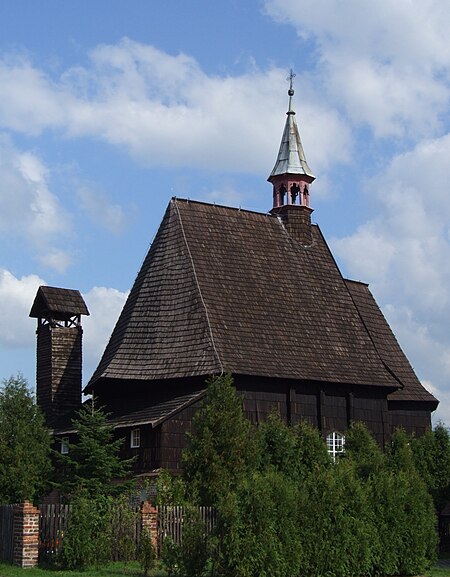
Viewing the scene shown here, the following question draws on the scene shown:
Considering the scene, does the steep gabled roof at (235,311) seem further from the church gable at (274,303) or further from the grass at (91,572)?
the grass at (91,572)

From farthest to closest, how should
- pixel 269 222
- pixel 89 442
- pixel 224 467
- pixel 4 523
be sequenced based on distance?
1. pixel 269 222
2. pixel 89 442
3. pixel 224 467
4. pixel 4 523

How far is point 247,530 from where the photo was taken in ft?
66.8

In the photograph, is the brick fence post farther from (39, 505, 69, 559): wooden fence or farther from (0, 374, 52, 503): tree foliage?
(0, 374, 52, 503): tree foliage

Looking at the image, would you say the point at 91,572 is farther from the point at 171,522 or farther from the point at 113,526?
the point at 171,522

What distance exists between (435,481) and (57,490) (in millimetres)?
13386

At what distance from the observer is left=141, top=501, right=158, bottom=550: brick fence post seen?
899 inches

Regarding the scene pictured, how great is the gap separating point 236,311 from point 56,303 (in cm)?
776

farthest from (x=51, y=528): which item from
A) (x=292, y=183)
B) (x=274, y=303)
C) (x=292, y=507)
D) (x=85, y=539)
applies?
(x=292, y=183)

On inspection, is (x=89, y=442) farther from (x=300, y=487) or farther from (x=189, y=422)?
(x=300, y=487)

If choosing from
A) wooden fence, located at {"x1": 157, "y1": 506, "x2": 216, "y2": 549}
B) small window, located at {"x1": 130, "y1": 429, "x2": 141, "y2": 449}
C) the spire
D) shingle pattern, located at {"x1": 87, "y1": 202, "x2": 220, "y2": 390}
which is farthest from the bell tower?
wooden fence, located at {"x1": 157, "y1": 506, "x2": 216, "y2": 549}

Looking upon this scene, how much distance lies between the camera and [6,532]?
23906mm

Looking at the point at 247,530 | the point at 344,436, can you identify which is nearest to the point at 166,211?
the point at 344,436

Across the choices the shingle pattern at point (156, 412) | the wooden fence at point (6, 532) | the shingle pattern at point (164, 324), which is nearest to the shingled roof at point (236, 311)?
the shingle pattern at point (164, 324)

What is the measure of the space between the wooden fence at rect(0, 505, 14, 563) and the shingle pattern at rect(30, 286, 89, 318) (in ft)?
49.6
